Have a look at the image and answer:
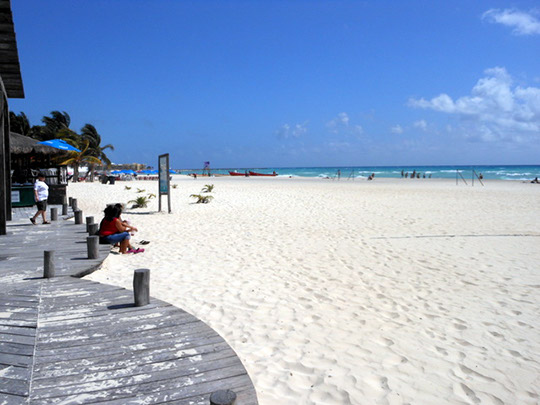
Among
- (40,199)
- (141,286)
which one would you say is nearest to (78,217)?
(40,199)

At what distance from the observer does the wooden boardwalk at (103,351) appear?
2523 millimetres

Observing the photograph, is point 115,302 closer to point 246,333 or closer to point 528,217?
point 246,333

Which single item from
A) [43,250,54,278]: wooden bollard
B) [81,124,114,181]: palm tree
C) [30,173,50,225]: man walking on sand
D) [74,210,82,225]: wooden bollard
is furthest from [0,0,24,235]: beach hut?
[81,124,114,181]: palm tree

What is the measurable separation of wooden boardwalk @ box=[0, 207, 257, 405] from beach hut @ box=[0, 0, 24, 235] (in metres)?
4.02

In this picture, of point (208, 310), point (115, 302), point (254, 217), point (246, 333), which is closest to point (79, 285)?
point (115, 302)

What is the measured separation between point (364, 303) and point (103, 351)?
3118 mm

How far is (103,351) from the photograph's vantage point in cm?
305

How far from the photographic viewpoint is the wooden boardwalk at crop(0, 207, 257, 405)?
8.28 feet

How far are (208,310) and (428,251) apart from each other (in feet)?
16.9

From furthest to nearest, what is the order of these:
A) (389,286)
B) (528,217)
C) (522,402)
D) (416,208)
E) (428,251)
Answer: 1. (416,208)
2. (528,217)
3. (428,251)
4. (389,286)
5. (522,402)

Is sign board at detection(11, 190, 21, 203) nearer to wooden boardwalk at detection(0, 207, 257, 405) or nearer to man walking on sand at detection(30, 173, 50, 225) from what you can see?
man walking on sand at detection(30, 173, 50, 225)

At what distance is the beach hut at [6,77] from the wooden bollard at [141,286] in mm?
4648

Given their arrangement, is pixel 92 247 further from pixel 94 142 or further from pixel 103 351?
pixel 94 142

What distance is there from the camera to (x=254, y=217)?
12.8 metres
